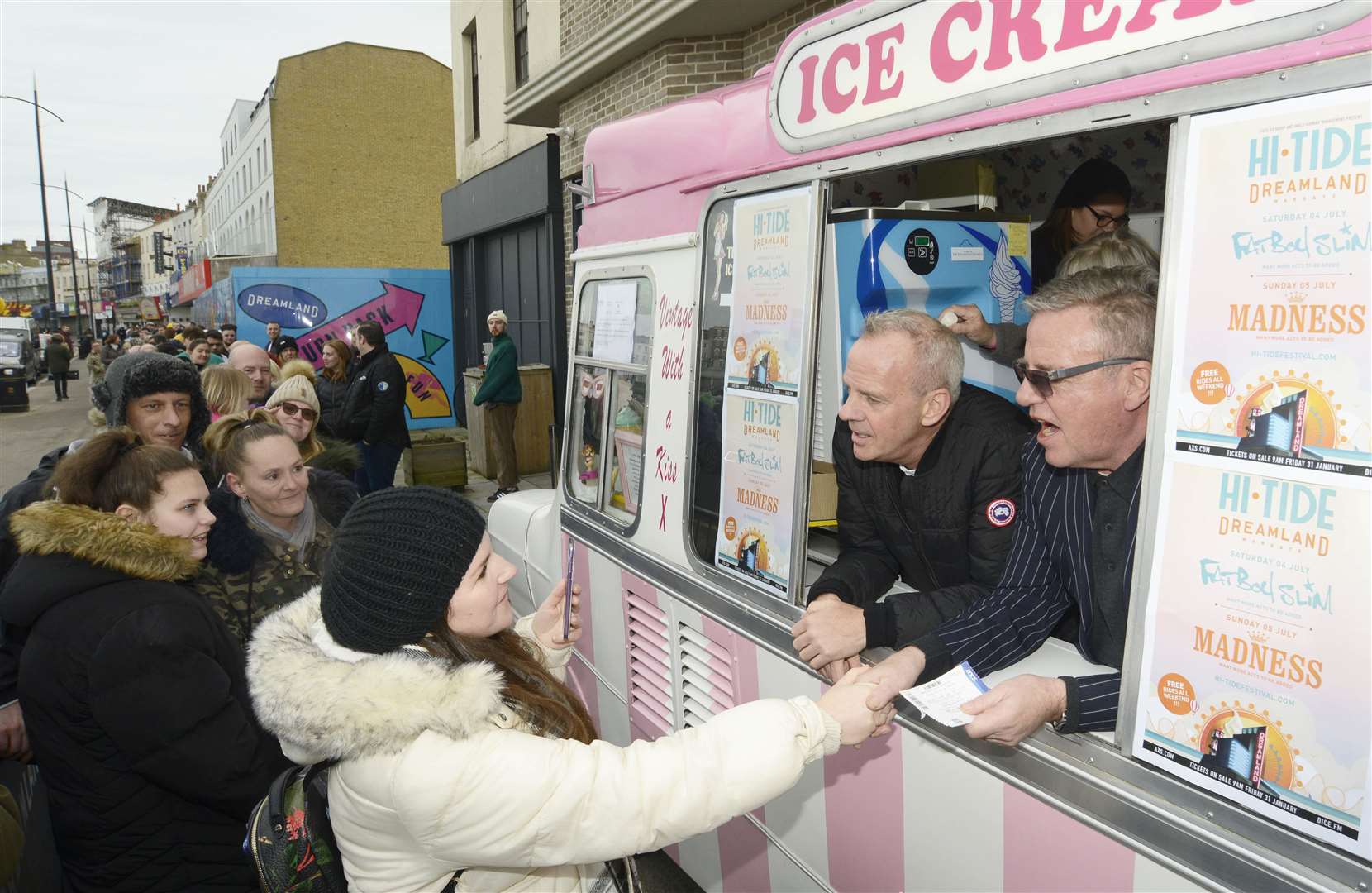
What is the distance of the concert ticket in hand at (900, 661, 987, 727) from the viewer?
1760mm

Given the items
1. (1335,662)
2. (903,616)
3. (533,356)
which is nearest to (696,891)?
(903,616)

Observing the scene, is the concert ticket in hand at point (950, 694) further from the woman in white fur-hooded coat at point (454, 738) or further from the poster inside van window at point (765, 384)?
the poster inside van window at point (765, 384)

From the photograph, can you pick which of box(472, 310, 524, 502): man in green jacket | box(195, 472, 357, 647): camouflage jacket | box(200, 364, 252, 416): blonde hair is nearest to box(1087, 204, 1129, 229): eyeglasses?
box(195, 472, 357, 647): camouflage jacket

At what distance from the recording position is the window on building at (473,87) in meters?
16.2

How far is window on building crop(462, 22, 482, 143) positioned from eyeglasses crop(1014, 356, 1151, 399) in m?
15.6

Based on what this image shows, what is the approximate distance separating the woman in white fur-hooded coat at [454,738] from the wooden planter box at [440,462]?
349 inches

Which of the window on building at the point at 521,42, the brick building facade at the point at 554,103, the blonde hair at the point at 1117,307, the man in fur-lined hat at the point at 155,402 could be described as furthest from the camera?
the window on building at the point at 521,42

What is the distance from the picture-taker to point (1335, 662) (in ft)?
4.34

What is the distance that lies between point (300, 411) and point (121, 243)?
12154cm

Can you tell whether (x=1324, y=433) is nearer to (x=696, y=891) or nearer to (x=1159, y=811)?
(x=1159, y=811)

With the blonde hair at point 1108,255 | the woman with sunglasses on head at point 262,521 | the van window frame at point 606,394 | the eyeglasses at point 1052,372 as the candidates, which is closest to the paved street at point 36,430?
the woman with sunglasses on head at point 262,521

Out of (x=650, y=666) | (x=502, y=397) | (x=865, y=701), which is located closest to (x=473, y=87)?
(x=502, y=397)

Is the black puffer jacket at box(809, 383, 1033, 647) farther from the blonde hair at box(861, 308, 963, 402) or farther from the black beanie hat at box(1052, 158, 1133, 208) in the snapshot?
the black beanie hat at box(1052, 158, 1133, 208)

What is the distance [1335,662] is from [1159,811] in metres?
0.42
